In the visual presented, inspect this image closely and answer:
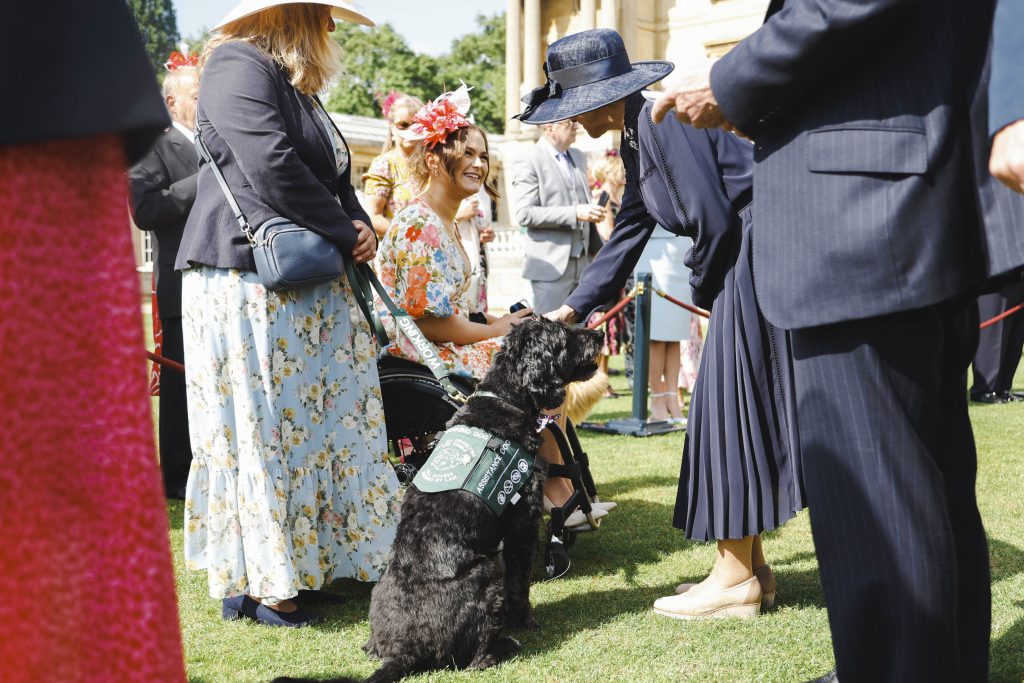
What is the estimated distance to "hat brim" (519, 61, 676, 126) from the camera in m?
3.81

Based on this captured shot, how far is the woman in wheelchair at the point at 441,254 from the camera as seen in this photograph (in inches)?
172

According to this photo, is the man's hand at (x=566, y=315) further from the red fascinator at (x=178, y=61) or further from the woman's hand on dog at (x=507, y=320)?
the red fascinator at (x=178, y=61)

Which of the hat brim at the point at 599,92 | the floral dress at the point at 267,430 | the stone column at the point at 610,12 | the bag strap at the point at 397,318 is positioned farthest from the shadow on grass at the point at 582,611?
the stone column at the point at 610,12

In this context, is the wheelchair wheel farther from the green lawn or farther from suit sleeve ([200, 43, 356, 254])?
suit sleeve ([200, 43, 356, 254])

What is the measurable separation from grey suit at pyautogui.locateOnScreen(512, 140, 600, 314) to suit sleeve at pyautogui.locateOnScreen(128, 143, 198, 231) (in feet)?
10.7

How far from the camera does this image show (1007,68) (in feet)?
5.85

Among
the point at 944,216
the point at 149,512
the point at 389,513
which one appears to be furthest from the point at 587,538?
the point at 149,512

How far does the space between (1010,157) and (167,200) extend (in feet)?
16.2

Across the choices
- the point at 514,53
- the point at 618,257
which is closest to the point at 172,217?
the point at 618,257

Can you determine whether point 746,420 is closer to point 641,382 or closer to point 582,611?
point 582,611

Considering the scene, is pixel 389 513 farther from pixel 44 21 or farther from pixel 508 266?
pixel 508 266

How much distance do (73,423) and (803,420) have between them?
160cm

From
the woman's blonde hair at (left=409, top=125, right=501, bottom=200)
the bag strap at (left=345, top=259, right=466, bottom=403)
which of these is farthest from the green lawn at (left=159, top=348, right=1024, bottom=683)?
the woman's blonde hair at (left=409, top=125, right=501, bottom=200)

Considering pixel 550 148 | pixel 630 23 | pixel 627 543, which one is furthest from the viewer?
pixel 630 23
